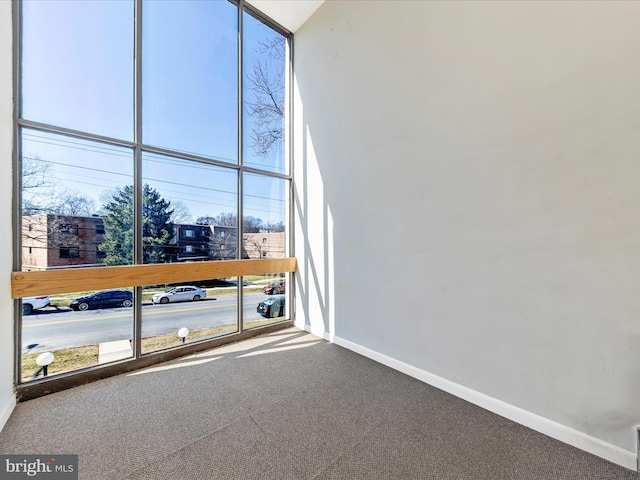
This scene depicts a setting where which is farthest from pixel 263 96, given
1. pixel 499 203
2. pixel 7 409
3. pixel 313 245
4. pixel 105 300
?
pixel 7 409

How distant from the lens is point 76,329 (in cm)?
231

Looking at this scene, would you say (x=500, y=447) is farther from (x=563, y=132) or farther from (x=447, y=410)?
(x=563, y=132)

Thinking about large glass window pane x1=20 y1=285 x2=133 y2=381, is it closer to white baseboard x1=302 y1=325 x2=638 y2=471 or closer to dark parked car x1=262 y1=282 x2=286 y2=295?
dark parked car x1=262 y1=282 x2=286 y2=295

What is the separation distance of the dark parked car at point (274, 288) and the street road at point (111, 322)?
1.51 ft

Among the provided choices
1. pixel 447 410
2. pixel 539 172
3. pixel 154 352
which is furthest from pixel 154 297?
pixel 539 172

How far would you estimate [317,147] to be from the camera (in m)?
3.31

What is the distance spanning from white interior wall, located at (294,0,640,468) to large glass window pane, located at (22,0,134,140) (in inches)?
81.5

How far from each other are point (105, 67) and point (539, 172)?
3.50m

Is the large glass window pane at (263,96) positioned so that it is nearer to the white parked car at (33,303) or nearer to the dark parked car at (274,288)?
the dark parked car at (274,288)

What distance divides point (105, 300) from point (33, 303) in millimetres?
447

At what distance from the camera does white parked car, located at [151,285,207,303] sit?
107 inches

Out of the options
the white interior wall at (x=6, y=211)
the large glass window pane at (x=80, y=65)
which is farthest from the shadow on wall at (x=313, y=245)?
the white interior wall at (x=6, y=211)

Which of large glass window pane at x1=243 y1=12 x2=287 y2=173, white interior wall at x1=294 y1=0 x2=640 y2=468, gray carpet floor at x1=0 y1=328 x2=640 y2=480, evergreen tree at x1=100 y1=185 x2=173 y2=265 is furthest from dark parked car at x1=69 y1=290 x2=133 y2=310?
white interior wall at x1=294 y1=0 x2=640 y2=468

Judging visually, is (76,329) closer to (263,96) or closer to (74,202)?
(74,202)
